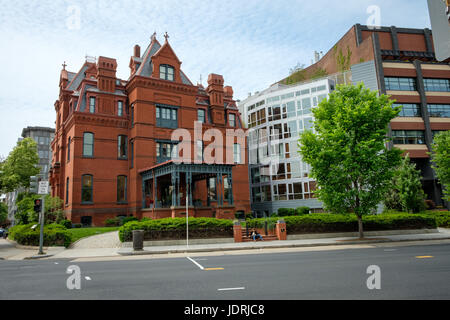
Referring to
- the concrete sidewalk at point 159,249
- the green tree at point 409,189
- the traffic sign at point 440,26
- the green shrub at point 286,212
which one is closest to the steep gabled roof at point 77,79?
the concrete sidewalk at point 159,249

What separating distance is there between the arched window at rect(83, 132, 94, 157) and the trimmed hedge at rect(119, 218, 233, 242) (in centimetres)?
1394

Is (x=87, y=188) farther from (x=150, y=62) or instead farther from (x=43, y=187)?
(x=150, y=62)

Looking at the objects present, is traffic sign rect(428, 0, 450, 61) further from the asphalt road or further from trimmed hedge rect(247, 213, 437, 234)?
trimmed hedge rect(247, 213, 437, 234)

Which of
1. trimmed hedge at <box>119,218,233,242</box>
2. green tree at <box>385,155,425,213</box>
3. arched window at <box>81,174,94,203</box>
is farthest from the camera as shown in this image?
arched window at <box>81,174,94,203</box>

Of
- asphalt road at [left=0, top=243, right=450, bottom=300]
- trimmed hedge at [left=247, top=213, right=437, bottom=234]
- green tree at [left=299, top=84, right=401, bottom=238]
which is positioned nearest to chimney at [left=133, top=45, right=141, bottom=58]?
trimmed hedge at [left=247, top=213, right=437, bottom=234]

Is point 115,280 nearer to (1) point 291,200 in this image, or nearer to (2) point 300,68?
(1) point 291,200

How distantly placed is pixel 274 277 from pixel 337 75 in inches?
1639

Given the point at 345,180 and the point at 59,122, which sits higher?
the point at 59,122

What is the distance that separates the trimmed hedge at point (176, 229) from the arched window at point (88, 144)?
13.9m

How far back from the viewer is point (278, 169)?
4144 cm

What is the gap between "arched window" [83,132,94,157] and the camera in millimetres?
31625
